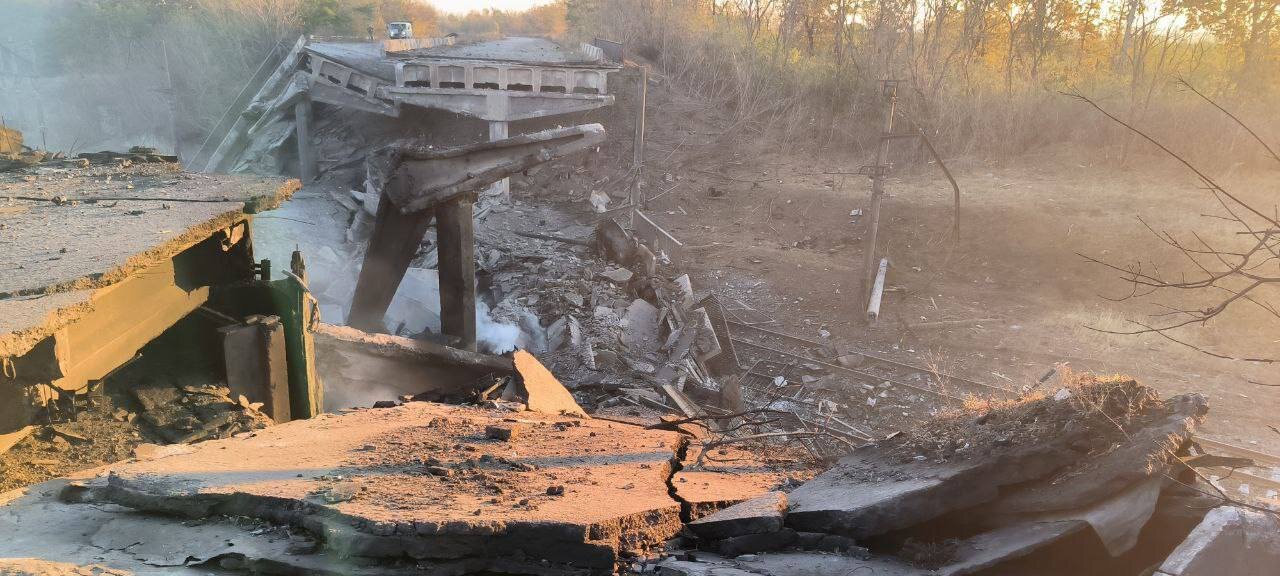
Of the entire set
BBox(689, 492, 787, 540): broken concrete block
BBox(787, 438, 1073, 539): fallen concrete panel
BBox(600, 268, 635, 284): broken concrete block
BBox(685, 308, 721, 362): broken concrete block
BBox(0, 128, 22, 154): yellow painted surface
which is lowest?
BBox(685, 308, 721, 362): broken concrete block

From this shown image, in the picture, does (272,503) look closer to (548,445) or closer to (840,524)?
(548,445)

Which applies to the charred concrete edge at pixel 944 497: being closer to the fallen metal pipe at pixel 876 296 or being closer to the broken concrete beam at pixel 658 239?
the fallen metal pipe at pixel 876 296

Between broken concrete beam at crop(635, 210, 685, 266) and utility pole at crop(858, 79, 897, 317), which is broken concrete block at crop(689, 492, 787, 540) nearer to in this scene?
utility pole at crop(858, 79, 897, 317)

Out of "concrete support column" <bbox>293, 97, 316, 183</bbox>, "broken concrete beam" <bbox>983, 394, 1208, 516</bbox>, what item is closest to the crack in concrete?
"broken concrete beam" <bbox>983, 394, 1208, 516</bbox>

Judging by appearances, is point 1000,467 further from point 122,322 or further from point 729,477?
point 122,322

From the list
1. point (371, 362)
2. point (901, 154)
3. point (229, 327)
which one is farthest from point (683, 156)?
point (229, 327)

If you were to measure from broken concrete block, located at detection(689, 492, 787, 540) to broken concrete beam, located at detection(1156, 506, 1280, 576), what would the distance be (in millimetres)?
1251

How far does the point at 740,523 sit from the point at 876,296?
952 centimetres

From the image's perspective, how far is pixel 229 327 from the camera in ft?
15.0

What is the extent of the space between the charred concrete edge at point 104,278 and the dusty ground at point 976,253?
8.41 m

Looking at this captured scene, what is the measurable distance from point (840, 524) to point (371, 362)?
424 cm

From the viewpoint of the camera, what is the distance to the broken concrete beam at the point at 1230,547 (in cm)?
261

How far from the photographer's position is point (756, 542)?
2969 millimetres

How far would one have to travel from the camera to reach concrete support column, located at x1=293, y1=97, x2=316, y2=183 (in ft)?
55.8
